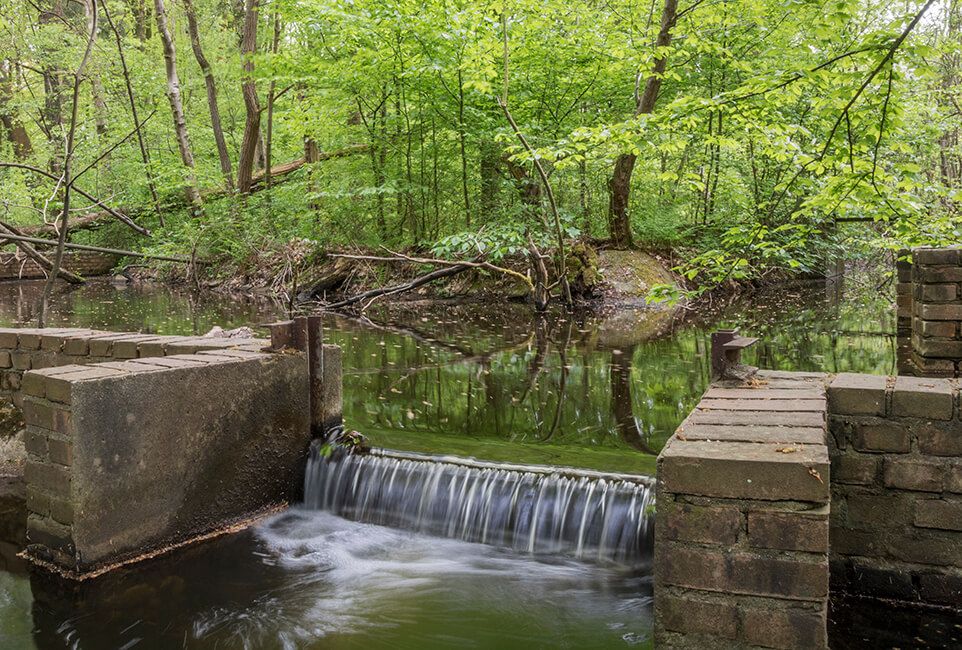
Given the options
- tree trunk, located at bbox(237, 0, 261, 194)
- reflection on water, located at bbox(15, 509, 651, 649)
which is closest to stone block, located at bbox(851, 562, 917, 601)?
reflection on water, located at bbox(15, 509, 651, 649)

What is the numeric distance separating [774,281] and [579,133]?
61.7 ft

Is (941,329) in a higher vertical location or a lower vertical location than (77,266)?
lower

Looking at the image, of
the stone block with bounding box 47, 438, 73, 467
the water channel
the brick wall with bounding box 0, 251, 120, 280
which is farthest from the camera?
the brick wall with bounding box 0, 251, 120, 280

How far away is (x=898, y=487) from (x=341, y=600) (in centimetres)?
298

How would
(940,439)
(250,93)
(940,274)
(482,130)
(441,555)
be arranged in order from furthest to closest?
(250,93) → (482,130) → (940,274) → (441,555) → (940,439)

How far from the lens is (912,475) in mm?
3426

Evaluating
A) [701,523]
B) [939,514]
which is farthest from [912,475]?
[701,523]

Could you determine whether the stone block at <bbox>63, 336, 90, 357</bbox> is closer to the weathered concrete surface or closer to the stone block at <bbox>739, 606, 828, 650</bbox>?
the weathered concrete surface

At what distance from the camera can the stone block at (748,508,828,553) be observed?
82.9 inches

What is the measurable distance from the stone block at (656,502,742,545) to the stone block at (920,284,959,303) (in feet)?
16.1

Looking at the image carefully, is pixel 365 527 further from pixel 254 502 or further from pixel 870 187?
pixel 870 187

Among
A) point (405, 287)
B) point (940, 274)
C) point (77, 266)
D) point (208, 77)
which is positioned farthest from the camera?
point (77, 266)

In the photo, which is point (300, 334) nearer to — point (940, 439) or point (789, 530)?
point (789, 530)

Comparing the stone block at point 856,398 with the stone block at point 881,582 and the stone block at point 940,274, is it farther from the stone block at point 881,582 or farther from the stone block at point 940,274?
the stone block at point 940,274
